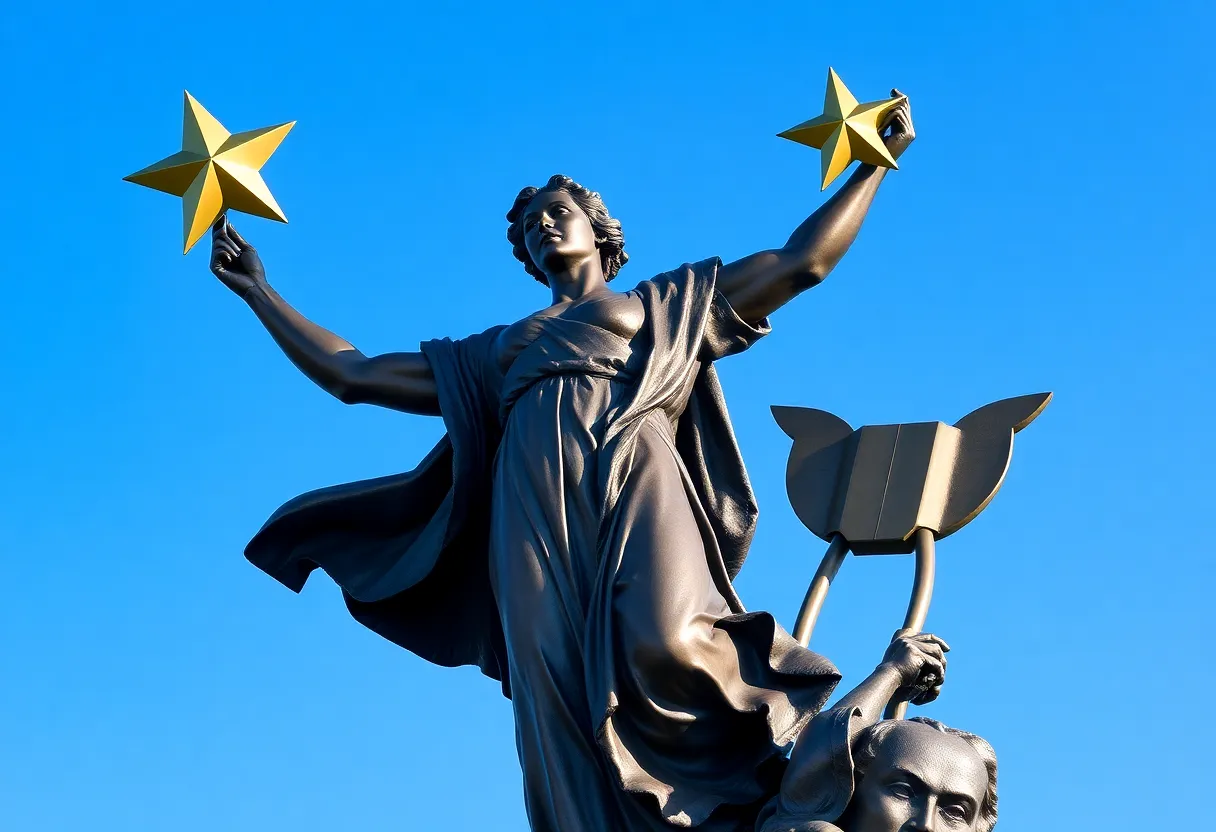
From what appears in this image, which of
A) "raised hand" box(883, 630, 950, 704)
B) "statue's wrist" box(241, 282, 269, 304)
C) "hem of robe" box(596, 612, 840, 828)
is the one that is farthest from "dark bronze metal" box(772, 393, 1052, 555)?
"statue's wrist" box(241, 282, 269, 304)

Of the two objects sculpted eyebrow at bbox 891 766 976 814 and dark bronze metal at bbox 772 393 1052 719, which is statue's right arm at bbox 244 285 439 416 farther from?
sculpted eyebrow at bbox 891 766 976 814

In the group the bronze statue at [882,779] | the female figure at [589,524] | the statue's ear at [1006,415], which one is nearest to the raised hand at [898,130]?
the female figure at [589,524]

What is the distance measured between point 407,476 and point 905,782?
110 inches

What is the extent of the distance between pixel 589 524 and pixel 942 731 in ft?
5.43

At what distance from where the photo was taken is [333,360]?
9.43 metres

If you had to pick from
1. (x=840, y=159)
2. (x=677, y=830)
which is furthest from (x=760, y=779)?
(x=840, y=159)

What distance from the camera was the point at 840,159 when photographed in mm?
9266

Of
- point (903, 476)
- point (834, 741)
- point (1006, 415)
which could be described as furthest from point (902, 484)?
point (834, 741)

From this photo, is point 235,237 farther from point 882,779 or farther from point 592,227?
point 882,779

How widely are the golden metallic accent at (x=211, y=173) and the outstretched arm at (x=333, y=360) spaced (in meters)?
0.19

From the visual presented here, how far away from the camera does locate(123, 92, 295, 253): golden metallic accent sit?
372 inches

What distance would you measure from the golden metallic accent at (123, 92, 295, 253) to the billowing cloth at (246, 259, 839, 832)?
1080 mm

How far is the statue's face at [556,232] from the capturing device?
954cm

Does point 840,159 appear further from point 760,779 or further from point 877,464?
point 760,779
